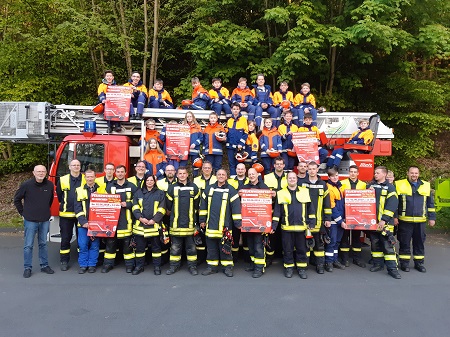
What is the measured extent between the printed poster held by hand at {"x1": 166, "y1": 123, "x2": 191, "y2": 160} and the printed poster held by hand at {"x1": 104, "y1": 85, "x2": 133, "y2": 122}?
0.96 meters

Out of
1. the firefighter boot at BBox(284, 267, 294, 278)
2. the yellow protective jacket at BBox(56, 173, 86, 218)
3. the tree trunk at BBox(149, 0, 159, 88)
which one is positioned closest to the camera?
the firefighter boot at BBox(284, 267, 294, 278)

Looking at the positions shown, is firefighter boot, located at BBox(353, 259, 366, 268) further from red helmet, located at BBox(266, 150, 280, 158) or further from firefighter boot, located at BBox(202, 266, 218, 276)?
firefighter boot, located at BBox(202, 266, 218, 276)

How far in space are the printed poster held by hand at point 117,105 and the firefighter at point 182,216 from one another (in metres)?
2.02

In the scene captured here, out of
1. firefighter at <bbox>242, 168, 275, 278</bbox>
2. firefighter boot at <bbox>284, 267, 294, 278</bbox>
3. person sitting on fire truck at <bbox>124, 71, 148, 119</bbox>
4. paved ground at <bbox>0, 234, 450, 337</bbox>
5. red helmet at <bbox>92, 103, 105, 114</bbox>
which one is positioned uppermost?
person sitting on fire truck at <bbox>124, 71, 148, 119</bbox>

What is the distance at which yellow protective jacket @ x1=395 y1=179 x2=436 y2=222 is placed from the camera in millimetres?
6527

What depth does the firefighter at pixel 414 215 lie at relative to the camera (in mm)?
6535

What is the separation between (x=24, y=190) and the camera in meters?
6.21

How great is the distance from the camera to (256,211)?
20.2 feet

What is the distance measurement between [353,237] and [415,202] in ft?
4.32

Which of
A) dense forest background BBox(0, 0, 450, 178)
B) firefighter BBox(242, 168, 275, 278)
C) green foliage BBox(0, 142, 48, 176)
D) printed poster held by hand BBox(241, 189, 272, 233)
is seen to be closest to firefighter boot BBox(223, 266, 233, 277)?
firefighter BBox(242, 168, 275, 278)

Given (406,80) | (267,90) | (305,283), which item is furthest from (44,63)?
(406,80)

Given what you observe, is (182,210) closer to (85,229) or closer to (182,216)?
(182,216)

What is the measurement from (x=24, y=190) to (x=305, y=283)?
504 centimetres

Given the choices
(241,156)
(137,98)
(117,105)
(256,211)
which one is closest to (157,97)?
(137,98)
